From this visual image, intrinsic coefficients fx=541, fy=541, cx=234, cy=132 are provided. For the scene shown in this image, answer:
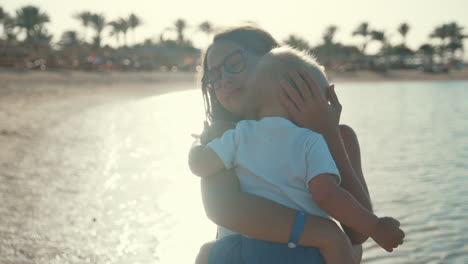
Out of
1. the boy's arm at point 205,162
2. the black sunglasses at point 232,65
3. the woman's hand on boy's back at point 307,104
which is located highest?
the black sunglasses at point 232,65

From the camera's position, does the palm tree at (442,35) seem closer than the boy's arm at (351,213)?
No

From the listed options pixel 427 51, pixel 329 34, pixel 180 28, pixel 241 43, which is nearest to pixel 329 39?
pixel 329 34

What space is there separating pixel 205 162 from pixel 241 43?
55cm

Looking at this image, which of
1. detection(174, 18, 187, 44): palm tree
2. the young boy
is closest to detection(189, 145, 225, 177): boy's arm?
the young boy

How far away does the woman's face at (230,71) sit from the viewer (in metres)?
1.91

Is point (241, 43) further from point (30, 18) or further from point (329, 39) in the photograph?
point (329, 39)

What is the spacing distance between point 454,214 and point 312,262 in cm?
435

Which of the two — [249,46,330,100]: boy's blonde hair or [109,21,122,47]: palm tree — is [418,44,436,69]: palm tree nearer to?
[109,21,122,47]: palm tree

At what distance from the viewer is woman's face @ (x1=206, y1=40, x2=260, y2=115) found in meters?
1.91

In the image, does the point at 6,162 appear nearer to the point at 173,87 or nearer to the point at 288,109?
the point at 288,109

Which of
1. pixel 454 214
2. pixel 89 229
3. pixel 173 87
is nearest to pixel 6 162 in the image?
pixel 89 229

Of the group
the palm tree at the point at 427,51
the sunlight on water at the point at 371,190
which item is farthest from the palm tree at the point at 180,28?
the sunlight on water at the point at 371,190

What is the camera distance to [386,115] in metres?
20.4

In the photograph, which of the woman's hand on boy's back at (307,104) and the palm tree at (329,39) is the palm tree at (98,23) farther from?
the woman's hand on boy's back at (307,104)
